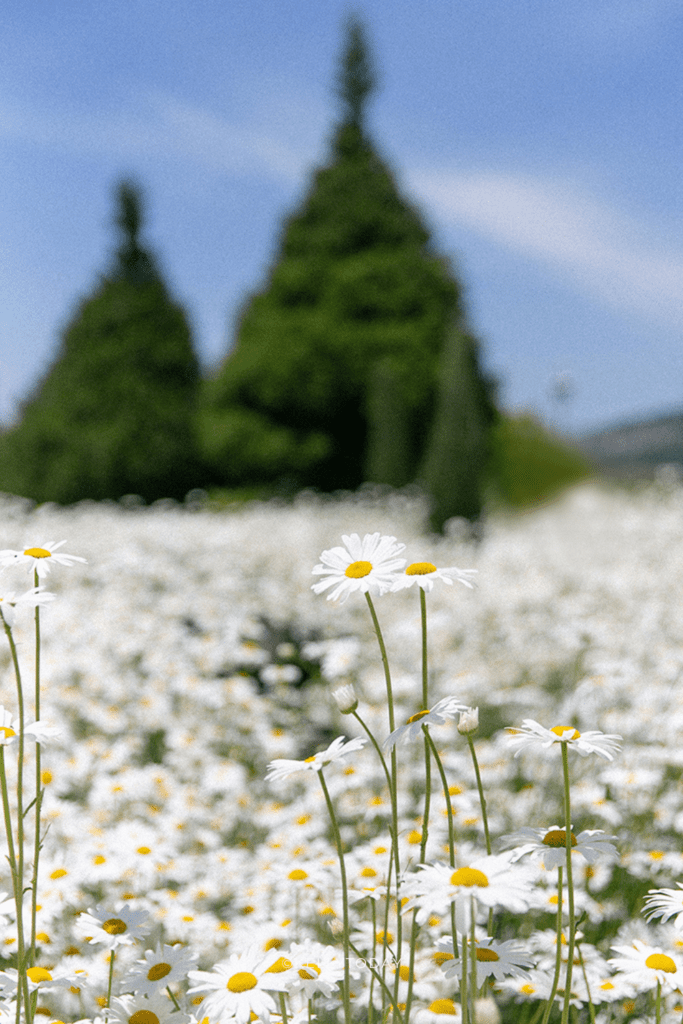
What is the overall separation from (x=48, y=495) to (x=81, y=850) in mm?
13406

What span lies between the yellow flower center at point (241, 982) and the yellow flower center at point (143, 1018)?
19 cm

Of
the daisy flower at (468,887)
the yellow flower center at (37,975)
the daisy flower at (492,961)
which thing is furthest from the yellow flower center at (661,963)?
Answer: the yellow flower center at (37,975)

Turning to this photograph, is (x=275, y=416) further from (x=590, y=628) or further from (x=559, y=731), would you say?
(x=559, y=731)

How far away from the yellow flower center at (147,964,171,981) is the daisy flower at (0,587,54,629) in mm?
721

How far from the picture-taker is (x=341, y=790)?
11.1ft

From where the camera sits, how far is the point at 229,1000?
1.35 meters

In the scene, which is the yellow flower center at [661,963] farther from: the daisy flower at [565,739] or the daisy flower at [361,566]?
the daisy flower at [361,566]

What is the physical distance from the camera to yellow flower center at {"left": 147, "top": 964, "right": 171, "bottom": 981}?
156 cm

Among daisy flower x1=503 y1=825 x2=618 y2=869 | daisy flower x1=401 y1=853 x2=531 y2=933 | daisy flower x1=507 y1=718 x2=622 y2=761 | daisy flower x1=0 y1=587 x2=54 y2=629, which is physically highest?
daisy flower x1=0 y1=587 x2=54 y2=629

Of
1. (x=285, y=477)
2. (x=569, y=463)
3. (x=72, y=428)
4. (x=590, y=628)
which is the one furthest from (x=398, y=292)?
(x=590, y=628)

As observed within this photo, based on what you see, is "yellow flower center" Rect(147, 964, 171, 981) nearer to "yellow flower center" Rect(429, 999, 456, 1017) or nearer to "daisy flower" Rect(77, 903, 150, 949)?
"daisy flower" Rect(77, 903, 150, 949)

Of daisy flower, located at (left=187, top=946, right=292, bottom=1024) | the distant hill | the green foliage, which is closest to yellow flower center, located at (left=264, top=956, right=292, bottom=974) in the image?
daisy flower, located at (left=187, top=946, right=292, bottom=1024)

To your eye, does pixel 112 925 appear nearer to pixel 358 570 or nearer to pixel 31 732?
pixel 31 732

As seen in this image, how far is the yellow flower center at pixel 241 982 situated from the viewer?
1.38 meters
